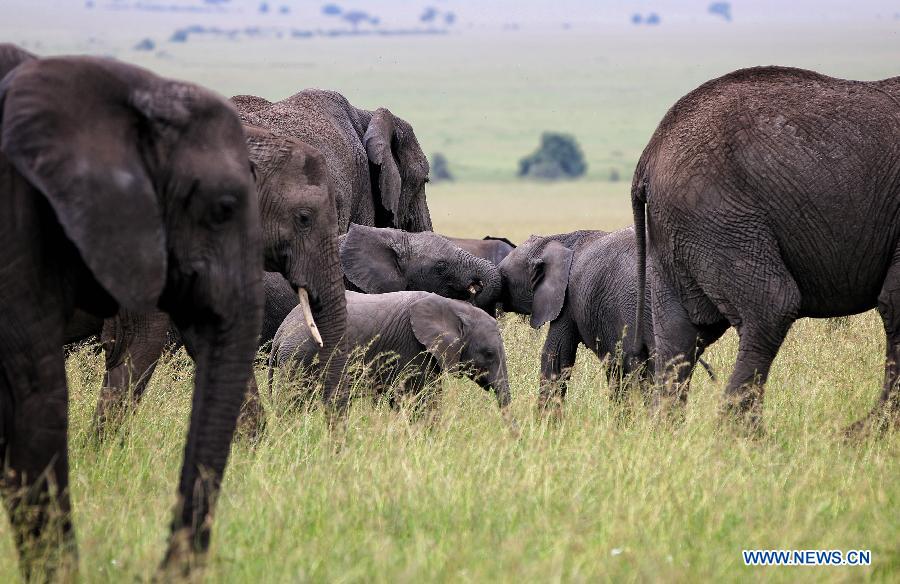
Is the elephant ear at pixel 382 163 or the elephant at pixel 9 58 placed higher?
the elephant at pixel 9 58

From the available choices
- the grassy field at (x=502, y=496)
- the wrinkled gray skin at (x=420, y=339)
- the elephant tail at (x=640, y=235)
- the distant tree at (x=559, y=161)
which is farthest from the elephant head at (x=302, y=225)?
the distant tree at (x=559, y=161)

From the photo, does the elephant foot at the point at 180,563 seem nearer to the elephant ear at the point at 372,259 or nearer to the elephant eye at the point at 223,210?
the elephant eye at the point at 223,210

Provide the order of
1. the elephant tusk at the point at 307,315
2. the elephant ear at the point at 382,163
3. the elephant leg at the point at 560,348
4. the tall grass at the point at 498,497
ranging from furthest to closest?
the elephant ear at the point at 382,163
the elephant leg at the point at 560,348
the elephant tusk at the point at 307,315
the tall grass at the point at 498,497

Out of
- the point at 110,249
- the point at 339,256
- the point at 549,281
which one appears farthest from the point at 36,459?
the point at 549,281

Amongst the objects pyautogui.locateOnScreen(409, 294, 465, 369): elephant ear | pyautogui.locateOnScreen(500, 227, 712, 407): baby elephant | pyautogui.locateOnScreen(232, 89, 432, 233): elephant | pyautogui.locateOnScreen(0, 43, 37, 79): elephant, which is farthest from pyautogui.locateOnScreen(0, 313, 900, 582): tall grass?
pyautogui.locateOnScreen(232, 89, 432, 233): elephant

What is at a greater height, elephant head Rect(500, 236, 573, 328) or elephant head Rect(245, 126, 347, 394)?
elephant head Rect(245, 126, 347, 394)

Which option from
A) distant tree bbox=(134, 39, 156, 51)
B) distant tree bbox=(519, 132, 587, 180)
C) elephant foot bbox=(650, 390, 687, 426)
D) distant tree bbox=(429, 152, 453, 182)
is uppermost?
elephant foot bbox=(650, 390, 687, 426)

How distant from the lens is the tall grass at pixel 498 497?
14.4 ft

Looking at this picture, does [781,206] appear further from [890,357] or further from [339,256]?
[339,256]

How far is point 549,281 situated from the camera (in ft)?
31.2

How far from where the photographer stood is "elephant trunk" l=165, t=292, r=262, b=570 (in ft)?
13.4

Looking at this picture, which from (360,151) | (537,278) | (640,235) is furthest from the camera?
(360,151)

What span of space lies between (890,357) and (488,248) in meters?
5.43

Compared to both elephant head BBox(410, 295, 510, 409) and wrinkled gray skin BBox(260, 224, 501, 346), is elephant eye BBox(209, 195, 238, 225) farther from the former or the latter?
wrinkled gray skin BBox(260, 224, 501, 346)
